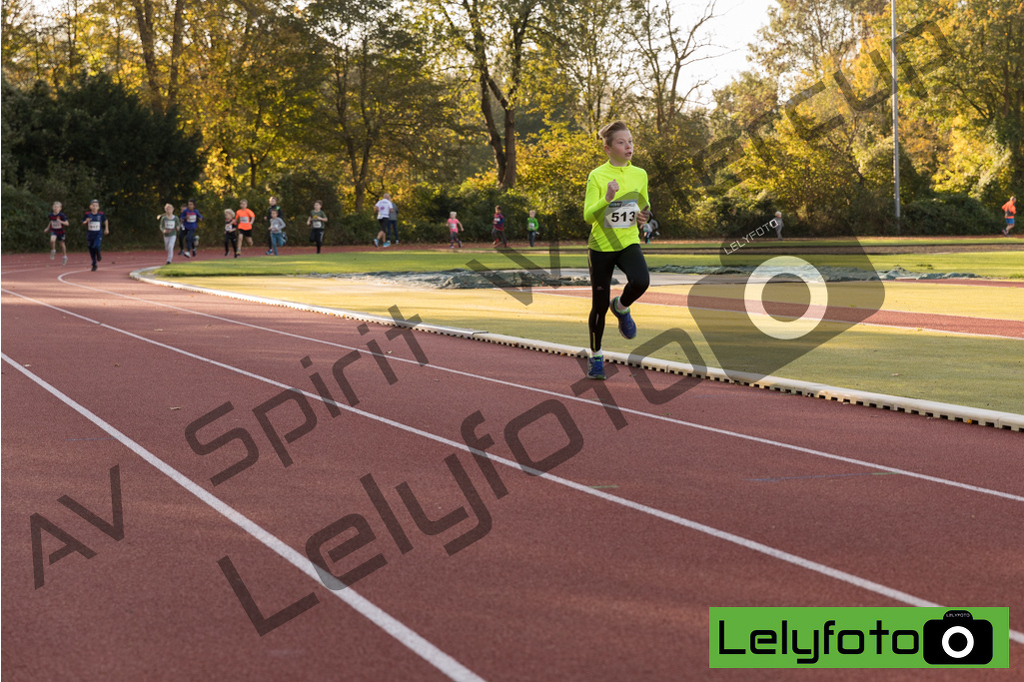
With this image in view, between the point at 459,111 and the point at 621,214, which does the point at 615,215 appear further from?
the point at 459,111

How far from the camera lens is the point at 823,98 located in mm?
68812

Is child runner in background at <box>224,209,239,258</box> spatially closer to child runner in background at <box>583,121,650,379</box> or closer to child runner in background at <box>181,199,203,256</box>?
child runner in background at <box>181,199,203,256</box>

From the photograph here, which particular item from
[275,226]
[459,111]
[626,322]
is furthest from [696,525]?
[459,111]

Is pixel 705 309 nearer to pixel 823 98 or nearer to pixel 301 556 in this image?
pixel 301 556

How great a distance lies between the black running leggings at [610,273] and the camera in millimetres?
8414

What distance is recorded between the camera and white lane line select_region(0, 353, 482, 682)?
334cm

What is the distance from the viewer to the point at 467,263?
30078 mm

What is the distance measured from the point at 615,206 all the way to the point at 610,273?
60 centimetres

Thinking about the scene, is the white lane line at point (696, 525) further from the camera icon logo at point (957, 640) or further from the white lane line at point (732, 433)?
the white lane line at point (732, 433)

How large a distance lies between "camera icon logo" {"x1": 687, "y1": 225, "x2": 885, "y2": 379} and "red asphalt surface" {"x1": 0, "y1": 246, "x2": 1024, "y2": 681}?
226cm

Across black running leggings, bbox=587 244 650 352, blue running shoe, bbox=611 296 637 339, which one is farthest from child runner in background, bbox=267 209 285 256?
black running leggings, bbox=587 244 650 352

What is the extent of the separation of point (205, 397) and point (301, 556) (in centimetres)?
426

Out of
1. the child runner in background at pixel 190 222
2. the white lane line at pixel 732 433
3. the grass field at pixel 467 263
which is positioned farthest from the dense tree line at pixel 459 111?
the white lane line at pixel 732 433

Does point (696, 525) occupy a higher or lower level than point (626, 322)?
lower
